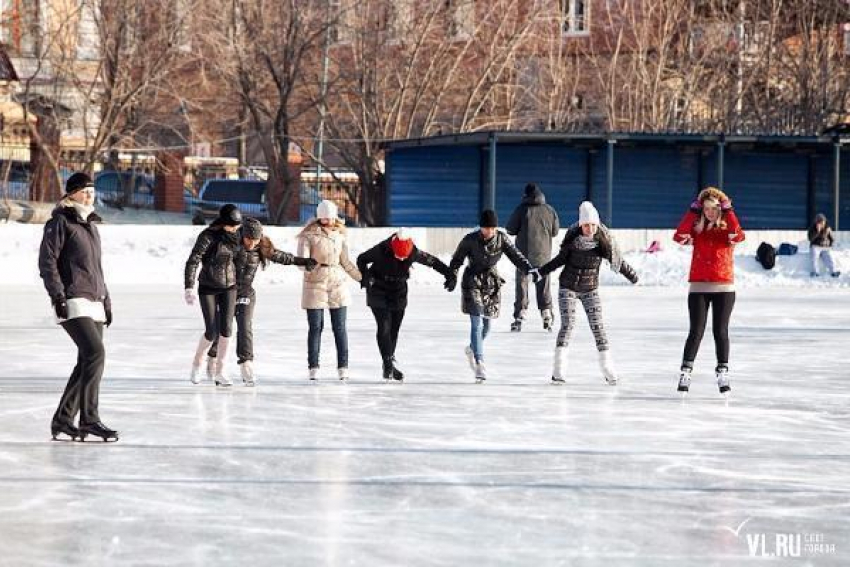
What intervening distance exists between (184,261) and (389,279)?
16578 mm

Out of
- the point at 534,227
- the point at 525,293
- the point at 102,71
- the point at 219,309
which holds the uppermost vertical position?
the point at 102,71

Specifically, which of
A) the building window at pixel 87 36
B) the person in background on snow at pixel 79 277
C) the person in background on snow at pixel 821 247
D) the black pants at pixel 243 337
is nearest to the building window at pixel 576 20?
the building window at pixel 87 36

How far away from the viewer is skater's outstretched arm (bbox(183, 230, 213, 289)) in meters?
12.4

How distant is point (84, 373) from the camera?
9688mm

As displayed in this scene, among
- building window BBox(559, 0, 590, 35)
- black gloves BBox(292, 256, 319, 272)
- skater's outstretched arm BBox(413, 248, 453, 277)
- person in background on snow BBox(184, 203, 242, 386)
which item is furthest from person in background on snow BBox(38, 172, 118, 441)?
building window BBox(559, 0, 590, 35)

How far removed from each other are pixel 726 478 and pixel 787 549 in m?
1.83

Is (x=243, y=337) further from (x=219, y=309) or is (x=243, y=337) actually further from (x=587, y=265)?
(x=587, y=265)

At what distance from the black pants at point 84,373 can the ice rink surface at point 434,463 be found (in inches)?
9.8

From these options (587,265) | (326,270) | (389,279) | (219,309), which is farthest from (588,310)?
(219,309)

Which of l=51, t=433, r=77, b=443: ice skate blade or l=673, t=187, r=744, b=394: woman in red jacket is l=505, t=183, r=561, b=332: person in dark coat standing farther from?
l=51, t=433, r=77, b=443: ice skate blade

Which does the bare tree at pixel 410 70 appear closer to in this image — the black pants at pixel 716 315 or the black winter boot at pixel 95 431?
the black pants at pixel 716 315

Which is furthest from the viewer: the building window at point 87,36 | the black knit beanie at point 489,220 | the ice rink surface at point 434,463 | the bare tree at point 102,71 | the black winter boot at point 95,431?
the building window at point 87,36

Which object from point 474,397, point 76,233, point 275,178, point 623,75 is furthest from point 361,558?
point 623,75

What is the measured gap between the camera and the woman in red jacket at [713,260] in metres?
12.2
